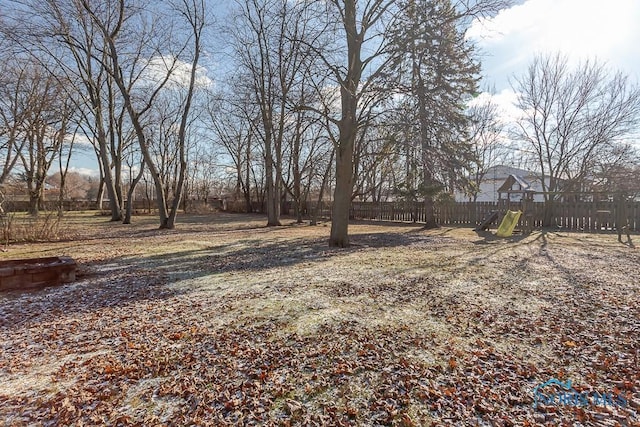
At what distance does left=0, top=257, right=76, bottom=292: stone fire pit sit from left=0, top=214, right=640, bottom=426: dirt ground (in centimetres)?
25

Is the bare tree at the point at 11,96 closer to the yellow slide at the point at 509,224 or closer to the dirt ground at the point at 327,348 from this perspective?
the dirt ground at the point at 327,348

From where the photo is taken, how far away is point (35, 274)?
4988 mm

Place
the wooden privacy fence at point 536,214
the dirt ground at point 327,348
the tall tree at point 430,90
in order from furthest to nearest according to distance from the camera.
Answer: the wooden privacy fence at point 536,214
the tall tree at point 430,90
the dirt ground at point 327,348

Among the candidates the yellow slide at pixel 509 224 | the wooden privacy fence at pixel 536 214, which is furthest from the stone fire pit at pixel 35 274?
the wooden privacy fence at pixel 536 214

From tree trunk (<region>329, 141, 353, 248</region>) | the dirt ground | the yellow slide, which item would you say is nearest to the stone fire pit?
the dirt ground

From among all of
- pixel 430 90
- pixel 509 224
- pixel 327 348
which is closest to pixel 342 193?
pixel 430 90

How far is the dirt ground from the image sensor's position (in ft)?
6.68

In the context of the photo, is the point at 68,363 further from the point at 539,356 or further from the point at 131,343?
the point at 539,356

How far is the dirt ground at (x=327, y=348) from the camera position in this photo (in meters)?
2.04

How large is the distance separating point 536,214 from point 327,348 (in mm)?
15338

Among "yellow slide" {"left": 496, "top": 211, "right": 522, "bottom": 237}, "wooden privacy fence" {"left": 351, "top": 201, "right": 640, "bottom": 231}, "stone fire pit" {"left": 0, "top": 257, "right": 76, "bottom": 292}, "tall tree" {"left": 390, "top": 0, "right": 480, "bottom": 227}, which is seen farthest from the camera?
"wooden privacy fence" {"left": 351, "top": 201, "right": 640, "bottom": 231}

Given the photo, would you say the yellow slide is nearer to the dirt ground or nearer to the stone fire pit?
the dirt ground

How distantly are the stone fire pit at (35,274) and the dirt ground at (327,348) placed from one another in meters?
0.25

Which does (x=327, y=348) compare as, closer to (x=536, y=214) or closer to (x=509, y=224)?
(x=509, y=224)
